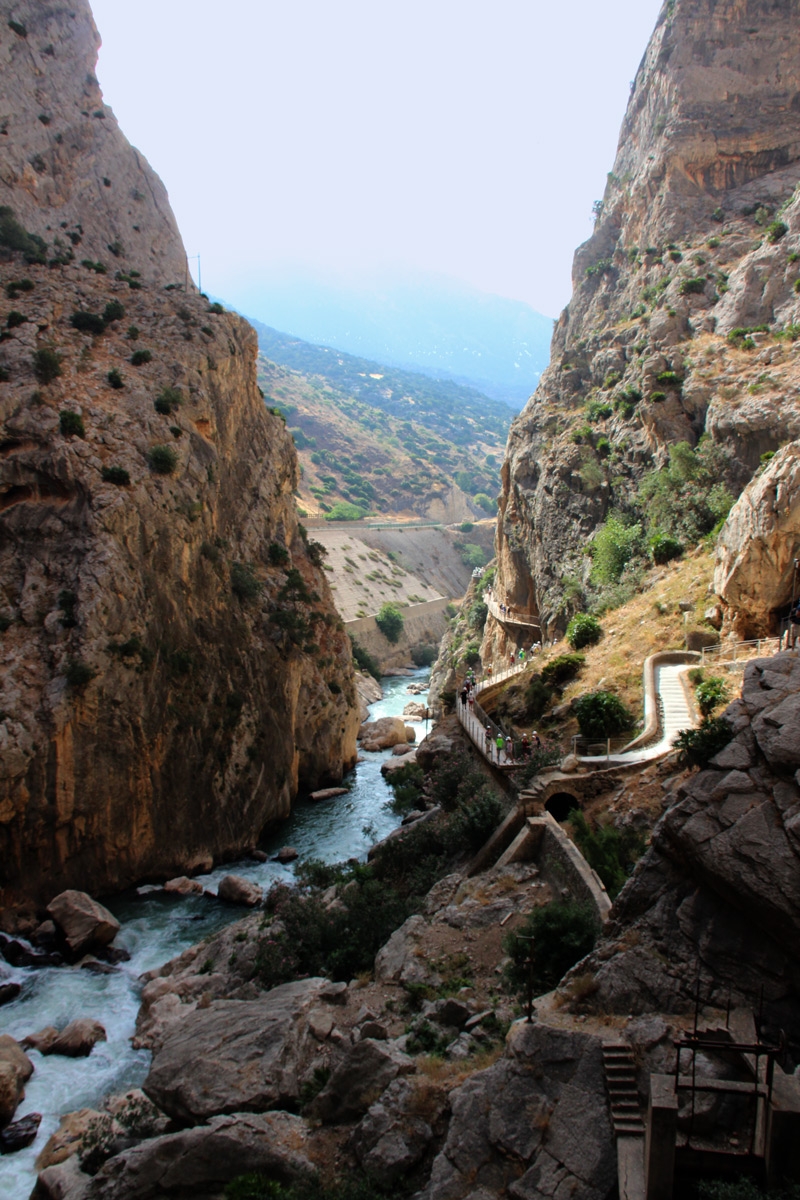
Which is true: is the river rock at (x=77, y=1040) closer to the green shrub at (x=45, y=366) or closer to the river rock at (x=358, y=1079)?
the river rock at (x=358, y=1079)

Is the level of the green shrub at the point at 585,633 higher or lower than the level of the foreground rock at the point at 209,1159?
higher

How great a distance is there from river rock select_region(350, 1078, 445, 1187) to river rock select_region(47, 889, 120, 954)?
50.5 ft

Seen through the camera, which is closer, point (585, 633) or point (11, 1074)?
point (11, 1074)

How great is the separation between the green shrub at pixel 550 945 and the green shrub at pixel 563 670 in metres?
14.3

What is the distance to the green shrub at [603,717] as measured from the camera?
824 inches

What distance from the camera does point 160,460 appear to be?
102 feet

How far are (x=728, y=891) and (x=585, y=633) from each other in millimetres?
20213

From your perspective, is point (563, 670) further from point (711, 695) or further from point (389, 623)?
point (389, 623)

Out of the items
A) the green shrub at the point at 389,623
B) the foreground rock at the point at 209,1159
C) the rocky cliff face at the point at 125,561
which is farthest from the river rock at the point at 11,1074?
the green shrub at the point at 389,623

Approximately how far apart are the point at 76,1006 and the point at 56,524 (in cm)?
1615

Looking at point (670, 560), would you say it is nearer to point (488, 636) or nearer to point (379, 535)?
point (488, 636)

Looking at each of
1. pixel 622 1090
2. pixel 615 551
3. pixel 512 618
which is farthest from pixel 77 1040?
pixel 512 618

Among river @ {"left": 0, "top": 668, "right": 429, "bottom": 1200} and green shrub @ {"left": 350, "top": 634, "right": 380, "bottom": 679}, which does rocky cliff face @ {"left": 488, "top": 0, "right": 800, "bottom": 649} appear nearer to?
green shrub @ {"left": 350, "top": 634, "right": 380, "bottom": 679}

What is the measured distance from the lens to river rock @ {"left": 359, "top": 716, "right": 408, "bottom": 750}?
50.4 metres
